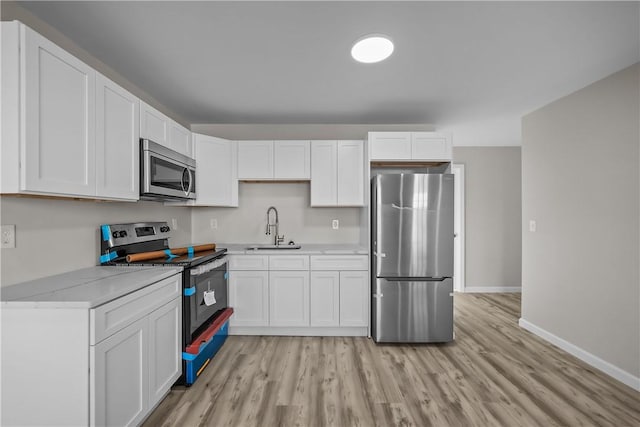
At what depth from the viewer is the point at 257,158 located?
3.39 meters

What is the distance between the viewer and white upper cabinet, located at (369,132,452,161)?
10.3 ft

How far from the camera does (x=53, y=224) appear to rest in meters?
1.77

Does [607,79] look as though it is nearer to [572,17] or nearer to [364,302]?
[572,17]

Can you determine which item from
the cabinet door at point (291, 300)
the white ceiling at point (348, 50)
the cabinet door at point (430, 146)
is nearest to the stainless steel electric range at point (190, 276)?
the cabinet door at point (291, 300)

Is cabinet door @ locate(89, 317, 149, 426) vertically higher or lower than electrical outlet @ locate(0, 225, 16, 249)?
lower

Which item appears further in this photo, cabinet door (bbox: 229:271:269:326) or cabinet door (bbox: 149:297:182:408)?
cabinet door (bbox: 229:271:269:326)

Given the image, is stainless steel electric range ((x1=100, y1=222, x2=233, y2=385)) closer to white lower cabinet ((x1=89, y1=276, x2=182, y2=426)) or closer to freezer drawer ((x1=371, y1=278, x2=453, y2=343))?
white lower cabinet ((x1=89, y1=276, x2=182, y2=426))

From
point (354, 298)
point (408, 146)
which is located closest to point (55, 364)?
point (354, 298)

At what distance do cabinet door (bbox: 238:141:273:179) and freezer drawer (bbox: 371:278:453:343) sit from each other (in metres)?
1.86

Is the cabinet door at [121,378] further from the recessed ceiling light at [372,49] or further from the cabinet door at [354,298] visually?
the recessed ceiling light at [372,49]

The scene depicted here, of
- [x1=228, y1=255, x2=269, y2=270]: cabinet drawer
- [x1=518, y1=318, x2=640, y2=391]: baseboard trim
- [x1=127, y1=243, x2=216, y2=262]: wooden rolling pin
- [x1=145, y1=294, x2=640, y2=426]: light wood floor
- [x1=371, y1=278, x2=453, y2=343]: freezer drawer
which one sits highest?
[x1=127, y1=243, x2=216, y2=262]: wooden rolling pin

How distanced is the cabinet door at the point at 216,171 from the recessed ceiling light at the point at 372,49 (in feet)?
6.18

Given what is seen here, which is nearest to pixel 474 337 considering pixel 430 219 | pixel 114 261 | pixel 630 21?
pixel 430 219

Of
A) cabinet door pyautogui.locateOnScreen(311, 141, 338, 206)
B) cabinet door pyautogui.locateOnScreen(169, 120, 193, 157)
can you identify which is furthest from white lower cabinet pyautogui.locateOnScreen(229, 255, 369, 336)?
cabinet door pyautogui.locateOnScreen(169, 120, 193, 157)
